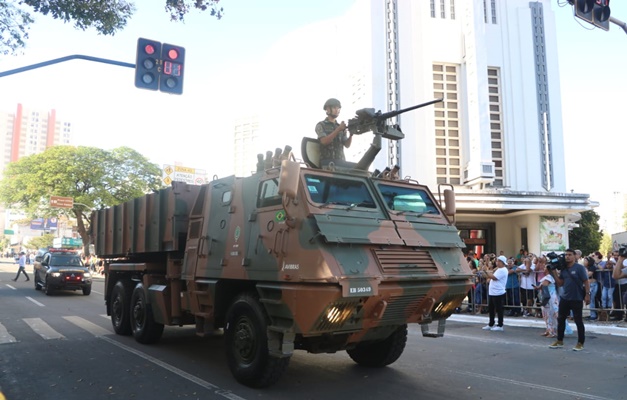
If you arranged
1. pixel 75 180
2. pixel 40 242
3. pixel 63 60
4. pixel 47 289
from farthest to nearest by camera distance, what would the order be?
pixel 40 242 → pixel 75 180 → pixel 47 289 → pixel 63 60

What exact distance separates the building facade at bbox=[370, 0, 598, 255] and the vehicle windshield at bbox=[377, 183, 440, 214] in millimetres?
20054

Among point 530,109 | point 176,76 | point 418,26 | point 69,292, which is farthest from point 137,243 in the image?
point 530,109

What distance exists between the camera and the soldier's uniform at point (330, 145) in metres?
7.09

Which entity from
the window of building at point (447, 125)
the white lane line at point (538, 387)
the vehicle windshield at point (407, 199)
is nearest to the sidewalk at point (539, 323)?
the white lane line at point (538, 387)

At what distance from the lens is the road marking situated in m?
10.1

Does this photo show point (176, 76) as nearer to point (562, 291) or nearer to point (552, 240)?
point (562, 291)

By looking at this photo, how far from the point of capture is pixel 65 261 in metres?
20.8

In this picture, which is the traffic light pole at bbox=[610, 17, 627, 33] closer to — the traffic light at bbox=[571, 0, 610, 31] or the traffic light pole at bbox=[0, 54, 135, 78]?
the traffic light at bbox=[571, 0, 610, 31]

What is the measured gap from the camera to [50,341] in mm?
9125

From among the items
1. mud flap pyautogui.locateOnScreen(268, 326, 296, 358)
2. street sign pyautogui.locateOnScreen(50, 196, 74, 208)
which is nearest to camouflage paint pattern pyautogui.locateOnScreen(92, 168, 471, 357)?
mud flap pyautogui.locateOnScreen(268, 326, 296, 358)

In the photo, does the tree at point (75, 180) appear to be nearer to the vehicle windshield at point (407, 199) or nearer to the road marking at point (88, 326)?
the road marking at point (88, 326)

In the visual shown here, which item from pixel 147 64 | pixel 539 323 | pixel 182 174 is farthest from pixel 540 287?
pixel 182 174

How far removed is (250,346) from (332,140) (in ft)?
9.56

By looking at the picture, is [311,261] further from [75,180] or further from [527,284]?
[75,180]
